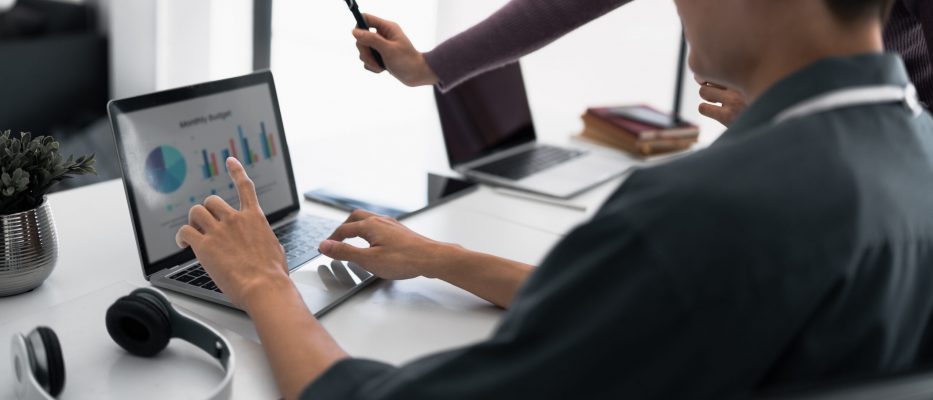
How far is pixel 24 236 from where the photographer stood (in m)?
1.07

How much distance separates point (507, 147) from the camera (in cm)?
202

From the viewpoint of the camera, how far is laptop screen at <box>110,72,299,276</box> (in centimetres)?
115

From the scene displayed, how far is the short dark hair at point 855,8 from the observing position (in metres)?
0.69

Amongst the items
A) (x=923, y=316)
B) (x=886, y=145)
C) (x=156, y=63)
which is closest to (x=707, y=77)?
(x=886, y=145)

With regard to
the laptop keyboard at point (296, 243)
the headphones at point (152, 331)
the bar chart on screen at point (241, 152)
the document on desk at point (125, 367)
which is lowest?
the document on desk at point (125, 367)

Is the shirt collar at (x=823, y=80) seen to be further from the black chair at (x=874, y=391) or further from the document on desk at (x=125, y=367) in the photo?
the document on desk at (x=125, y=367)

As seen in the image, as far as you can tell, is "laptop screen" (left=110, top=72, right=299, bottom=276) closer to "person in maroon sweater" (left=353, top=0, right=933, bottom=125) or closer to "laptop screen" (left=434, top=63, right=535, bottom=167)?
"person in maroon sweater" (left=353, top=0, right=933, bottom=125)

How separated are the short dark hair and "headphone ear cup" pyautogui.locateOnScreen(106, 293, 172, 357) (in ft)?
2.49

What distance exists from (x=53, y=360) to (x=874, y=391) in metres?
0.74

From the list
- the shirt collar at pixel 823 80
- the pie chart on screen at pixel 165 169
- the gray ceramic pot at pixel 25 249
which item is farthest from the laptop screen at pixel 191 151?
the shirt collar at pixel 823 80

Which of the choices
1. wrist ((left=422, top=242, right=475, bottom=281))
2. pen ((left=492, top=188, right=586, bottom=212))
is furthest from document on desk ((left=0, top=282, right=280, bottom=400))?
pen ((left=492, top=188, right=586, bottom=212))

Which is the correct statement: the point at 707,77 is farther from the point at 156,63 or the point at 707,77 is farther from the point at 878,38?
the point at 156,63

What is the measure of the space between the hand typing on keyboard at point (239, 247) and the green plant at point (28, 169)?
21cm

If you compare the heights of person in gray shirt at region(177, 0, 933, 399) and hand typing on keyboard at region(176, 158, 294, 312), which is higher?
person in gray shirt at region(177, 0, 933, 399)
